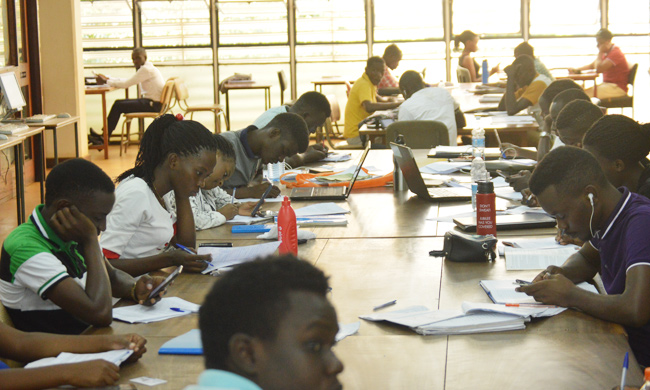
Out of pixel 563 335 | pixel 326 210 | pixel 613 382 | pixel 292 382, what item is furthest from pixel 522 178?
pixel 292 382

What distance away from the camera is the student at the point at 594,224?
200 cm

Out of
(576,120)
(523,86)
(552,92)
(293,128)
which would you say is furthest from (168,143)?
(523,86)

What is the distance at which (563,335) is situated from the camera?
5.99ft

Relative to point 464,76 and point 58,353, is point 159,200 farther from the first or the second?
point 464,76

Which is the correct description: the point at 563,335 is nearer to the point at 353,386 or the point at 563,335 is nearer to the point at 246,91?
the point at 353,386

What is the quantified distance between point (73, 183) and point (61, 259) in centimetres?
21

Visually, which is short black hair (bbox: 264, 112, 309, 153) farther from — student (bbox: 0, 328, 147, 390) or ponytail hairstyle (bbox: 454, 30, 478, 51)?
ponytail hairstyle (bbox: 454, 30, 478, 51)

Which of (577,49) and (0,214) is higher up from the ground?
(577,49)

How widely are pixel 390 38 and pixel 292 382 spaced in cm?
1064

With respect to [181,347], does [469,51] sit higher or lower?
higher

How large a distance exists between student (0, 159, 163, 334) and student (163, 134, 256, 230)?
0.82m

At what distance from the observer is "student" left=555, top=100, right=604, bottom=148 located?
3434 mm

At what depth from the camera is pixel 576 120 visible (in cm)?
346

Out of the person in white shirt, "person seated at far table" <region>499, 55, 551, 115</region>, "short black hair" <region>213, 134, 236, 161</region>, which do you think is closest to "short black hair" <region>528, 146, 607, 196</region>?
"short black hair" <region>213, 134, 236, 161</region>
